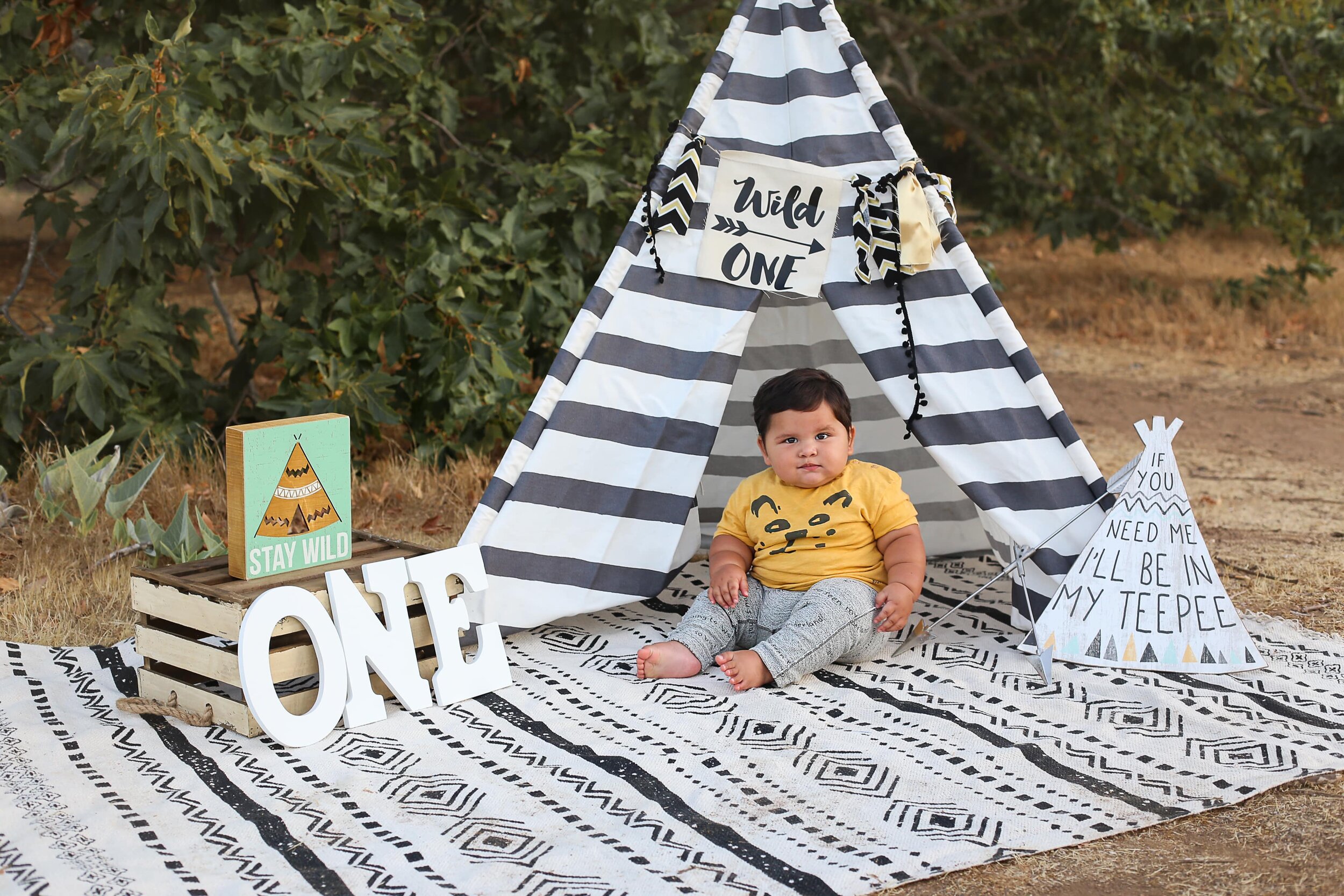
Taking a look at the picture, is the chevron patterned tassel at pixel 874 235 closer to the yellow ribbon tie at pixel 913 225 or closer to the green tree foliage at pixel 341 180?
the yellow ribbon tie at pixel 913 225

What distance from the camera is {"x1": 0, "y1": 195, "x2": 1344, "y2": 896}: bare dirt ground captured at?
83.2 inches

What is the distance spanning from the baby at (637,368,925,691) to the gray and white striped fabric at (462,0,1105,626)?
0.15 m

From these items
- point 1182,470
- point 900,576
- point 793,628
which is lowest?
point 793,628

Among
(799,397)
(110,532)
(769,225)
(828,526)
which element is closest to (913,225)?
(769,225)

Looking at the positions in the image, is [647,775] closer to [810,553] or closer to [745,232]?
[810,553]

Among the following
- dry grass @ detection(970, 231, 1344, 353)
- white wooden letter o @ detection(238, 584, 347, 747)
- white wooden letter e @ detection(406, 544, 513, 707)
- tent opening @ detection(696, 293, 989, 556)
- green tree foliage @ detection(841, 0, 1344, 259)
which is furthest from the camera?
dry grass @ detection(970, 231, 1344, 353)

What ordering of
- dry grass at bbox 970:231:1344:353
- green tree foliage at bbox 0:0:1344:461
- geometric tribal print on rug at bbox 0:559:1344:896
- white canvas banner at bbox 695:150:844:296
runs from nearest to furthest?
geometric tribal print on rug at bbox 0:559:1344:896, white canvas banner at bbox 695:150:844:296, green tree foliage at bbox 0:0:1344:461, dry grass at bbox 970:231:1344:353

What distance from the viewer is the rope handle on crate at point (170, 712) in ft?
8.55

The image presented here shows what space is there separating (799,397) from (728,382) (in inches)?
9.2

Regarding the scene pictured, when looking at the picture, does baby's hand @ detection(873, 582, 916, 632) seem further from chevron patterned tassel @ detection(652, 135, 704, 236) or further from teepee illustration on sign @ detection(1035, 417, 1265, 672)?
chevron patterned tassel @ detection(652, 135, 704, 236)

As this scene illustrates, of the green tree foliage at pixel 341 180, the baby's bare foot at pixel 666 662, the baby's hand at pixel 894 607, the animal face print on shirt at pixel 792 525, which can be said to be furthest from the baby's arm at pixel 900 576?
the green tree foliage at pixel 341 180

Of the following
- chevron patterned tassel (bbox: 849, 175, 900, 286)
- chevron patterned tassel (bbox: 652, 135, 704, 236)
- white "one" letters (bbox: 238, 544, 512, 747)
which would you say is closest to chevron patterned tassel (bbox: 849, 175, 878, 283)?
chevron patterned tassel (bbox: 849, 175, 900, 286)

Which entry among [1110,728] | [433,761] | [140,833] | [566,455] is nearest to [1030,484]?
[1110,728]

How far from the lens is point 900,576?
2.94 meters
